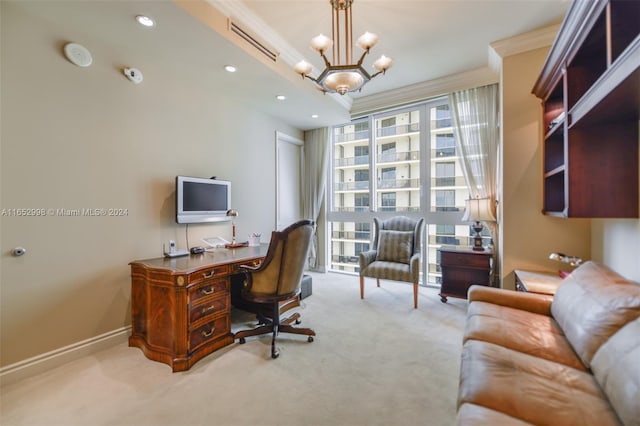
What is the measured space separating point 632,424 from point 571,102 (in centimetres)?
191

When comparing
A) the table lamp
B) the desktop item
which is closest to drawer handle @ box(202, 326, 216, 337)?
the desktop item

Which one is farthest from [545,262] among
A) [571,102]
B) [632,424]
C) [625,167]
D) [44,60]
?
[44,60]

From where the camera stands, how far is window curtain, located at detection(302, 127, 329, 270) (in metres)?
4.84

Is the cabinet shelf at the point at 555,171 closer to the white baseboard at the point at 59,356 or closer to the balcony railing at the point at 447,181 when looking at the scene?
the balcony railing at the point at 447,181

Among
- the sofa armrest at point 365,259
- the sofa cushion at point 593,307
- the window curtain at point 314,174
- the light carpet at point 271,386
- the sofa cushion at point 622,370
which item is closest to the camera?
the sofa cushion at point 622,370

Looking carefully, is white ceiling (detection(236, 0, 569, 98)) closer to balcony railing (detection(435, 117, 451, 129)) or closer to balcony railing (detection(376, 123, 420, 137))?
balcony railing (detection(435, 117, 451, 129))

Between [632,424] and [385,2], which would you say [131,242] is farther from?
[632,424]

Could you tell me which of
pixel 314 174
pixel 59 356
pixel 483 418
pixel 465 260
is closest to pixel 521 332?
pixel 483 418

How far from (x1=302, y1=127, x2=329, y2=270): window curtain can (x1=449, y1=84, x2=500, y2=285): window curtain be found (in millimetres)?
2140

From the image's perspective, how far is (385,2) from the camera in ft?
7.35

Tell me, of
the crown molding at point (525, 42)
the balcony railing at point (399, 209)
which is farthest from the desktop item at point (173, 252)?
the crown molding at point (525, 42)

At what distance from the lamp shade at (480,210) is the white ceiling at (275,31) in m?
1.69

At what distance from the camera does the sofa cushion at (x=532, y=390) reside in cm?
97

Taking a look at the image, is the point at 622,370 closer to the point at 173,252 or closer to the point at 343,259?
the point at 173,252
